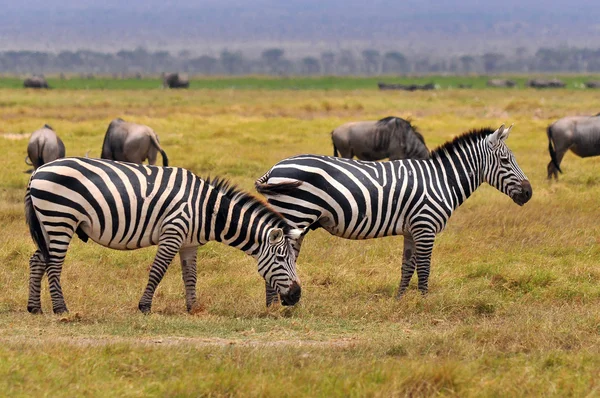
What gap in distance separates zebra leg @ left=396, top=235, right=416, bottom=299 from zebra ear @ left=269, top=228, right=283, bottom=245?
1.62m

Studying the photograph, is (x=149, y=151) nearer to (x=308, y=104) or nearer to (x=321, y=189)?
(x=321, y=189)

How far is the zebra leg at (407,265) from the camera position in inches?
359

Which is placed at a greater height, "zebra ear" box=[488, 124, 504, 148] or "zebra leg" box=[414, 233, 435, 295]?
"zebra ear" box=[488, 124, 504, 148]

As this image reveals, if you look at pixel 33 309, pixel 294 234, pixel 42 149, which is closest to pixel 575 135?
pixel 42 149

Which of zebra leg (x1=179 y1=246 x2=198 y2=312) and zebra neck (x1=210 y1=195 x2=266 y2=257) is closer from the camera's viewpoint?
zebra neck (x1=210 y1=195 x2=266 y2=257)

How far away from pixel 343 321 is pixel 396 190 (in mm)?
1559

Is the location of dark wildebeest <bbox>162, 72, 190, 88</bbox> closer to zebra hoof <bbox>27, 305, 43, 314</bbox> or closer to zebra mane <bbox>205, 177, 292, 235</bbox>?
zebra mane <bbox>205, 177, 292, 235</bbox>

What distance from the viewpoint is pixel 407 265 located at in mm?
9164

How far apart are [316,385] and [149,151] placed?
12.6 meters

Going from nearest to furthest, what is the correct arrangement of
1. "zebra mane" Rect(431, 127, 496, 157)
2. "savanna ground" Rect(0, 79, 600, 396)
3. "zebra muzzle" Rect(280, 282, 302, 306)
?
"savanna ground" Rect(0, 79, 600, 396), "zebra muzzle" Rect(280, 282, 302, 306), "zebra mane" Rect(431, 127, 496, 157)

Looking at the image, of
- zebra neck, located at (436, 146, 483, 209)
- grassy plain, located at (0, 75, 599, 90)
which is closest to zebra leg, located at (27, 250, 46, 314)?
zebra neck, located at (436, 146, 483, 209)

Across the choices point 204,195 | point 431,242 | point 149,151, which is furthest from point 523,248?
point 149,151

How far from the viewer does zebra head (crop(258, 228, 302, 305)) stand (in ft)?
26.5

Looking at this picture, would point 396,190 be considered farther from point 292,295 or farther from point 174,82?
point 174,82
